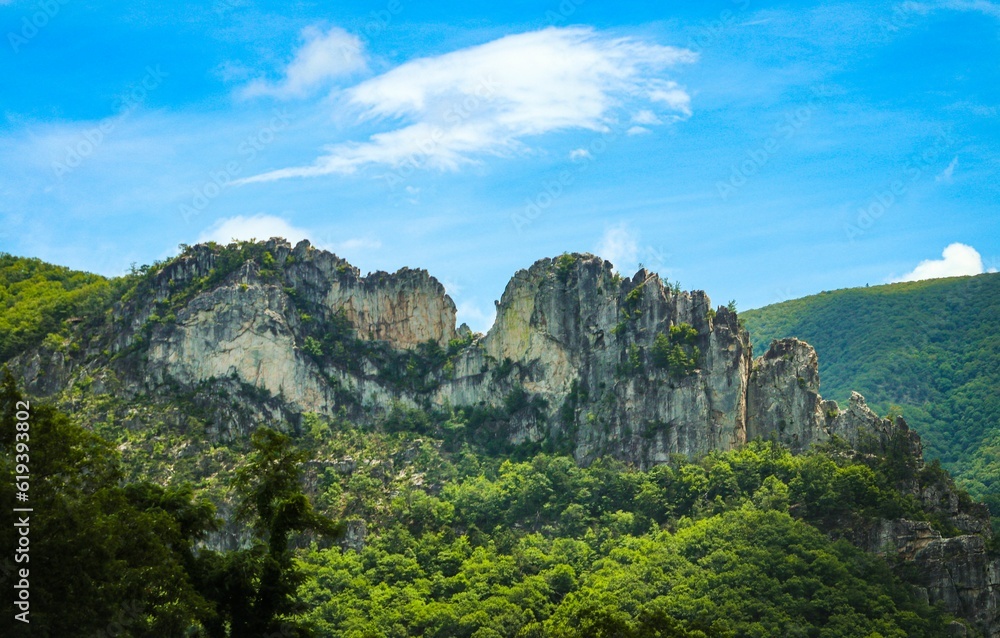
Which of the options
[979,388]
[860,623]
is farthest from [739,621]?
[979,388]

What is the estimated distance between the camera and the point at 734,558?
7469 cm

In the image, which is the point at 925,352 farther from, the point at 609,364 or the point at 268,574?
the point at 268,574

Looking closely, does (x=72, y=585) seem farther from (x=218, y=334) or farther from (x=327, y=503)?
(x=218, y=334)

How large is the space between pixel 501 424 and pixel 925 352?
58.3 meters

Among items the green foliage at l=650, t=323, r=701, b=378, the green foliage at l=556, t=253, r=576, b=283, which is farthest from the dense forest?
the green foliage at l=556, t=253, r=576, b=283

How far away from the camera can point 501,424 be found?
312 feet

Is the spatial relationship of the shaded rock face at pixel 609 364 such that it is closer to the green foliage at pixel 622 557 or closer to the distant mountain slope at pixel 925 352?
the green foliage at pixel 622 557

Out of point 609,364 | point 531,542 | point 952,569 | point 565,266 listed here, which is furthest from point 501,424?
point 952,569

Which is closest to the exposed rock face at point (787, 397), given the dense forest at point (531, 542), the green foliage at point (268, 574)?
the dense forest at point (531, 542)

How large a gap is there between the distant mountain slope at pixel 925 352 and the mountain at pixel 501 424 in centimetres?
2475

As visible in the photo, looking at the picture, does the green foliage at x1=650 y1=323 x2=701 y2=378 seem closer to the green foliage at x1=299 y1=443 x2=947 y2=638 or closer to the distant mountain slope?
the green foliage at x1=299 y1=443 x2=947 y2=638

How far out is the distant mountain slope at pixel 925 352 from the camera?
117938 mm

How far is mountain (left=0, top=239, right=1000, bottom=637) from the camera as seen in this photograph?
77250 millimetres

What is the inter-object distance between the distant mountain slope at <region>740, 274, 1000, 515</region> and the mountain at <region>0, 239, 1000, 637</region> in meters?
24.7
